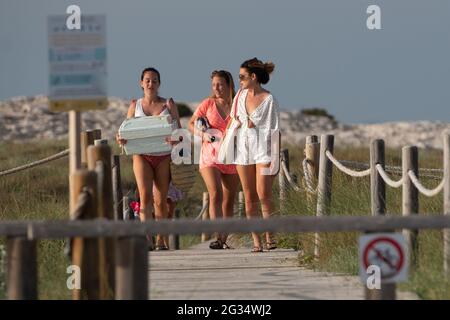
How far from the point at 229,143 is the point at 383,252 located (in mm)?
4942

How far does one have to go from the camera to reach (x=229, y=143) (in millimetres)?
13266

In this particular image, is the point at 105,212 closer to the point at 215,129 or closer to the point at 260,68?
the point at 260,68

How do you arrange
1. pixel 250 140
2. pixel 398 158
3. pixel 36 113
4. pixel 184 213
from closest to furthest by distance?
pixel 250 140 → pixel 184 213 → pixel 398 158 → pixel 36 113

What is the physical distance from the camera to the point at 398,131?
87312mm

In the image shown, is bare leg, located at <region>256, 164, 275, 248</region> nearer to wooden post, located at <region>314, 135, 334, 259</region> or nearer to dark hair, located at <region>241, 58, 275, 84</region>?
wooden post, located at <region>314, 135, 334, 259</region>

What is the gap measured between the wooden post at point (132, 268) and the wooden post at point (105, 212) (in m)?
0.48

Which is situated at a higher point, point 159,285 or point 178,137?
point 178,137

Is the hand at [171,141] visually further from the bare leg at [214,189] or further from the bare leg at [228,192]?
the bare leg at [228,192]

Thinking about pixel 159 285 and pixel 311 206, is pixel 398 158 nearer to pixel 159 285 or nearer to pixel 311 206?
pixel 311 206

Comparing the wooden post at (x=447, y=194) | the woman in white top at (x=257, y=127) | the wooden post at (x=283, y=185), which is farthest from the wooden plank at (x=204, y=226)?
the wooden post at (x=283, y=185)

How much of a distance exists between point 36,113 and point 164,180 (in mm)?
80549

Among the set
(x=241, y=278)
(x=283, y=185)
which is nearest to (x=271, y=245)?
(x=241, y=278)
